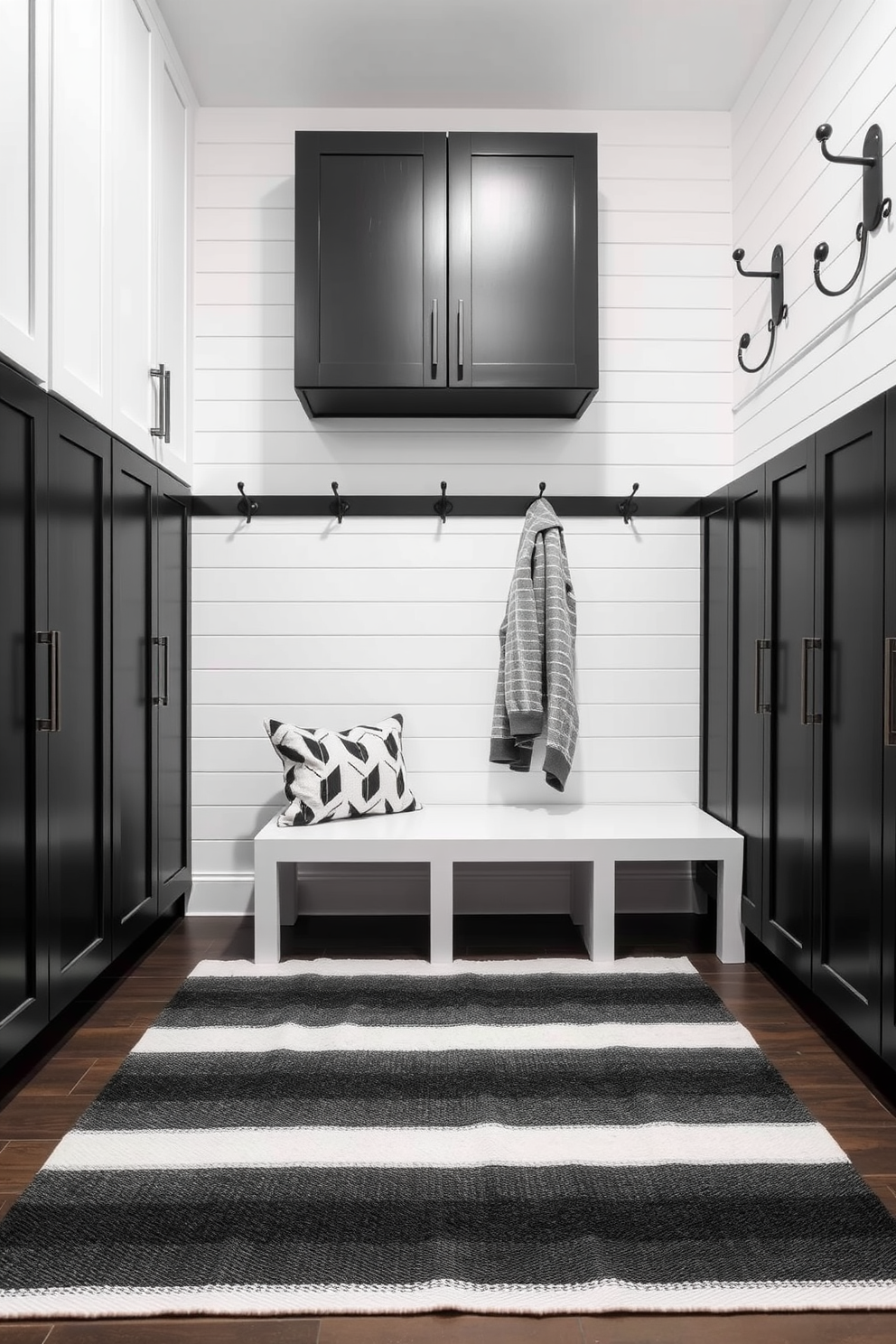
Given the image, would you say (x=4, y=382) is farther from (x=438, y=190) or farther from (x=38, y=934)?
(x=438, y=190)

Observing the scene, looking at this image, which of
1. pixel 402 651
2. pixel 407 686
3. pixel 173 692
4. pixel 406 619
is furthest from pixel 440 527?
pixel 173 692

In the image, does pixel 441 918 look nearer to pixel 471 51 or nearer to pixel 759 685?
pixel 759 685

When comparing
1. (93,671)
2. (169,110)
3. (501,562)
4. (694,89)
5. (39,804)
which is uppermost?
(694,89)

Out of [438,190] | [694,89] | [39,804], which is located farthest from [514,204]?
[39,804]

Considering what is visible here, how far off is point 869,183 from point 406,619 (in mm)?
1822

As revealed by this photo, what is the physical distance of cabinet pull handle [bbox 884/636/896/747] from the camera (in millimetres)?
1741

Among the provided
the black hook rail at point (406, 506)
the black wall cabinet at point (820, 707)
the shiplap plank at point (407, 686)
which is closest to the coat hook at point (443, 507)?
the black hook rail at point (406, 506)

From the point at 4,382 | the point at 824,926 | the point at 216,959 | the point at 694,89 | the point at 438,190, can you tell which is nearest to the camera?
the point at 4,382

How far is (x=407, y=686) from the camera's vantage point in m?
3.17

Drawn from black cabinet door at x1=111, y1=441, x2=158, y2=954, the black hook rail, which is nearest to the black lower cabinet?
black cabinet door at x1=111, y1=441, x2=158, y2=954

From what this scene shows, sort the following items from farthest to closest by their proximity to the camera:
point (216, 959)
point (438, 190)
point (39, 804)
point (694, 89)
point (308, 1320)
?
point (694, 89), point (438, 190), point (216, 959), point (39, 804), point (308, 1320)

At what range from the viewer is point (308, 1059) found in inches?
77.9

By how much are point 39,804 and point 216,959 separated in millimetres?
993

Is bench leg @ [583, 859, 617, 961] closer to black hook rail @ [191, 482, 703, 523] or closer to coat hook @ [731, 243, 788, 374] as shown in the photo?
black hook rail @ [191, 482, 703, 523]
